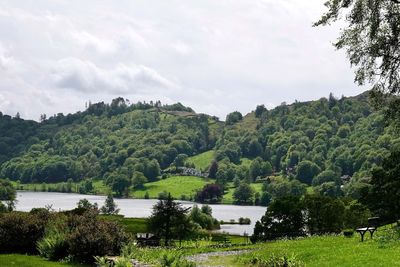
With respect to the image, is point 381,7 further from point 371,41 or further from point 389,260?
point 389,260

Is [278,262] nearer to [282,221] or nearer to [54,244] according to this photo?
[54,244]

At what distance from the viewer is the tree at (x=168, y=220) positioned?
73938mm

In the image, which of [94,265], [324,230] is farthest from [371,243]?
[324,230]

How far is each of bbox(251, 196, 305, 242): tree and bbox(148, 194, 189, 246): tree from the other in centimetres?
1096

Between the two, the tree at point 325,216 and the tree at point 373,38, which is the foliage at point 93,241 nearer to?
the tree at point 373,38

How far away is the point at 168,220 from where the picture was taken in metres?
74.6

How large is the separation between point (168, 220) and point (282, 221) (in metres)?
16.0

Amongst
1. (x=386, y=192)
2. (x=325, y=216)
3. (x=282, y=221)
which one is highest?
(x=386, y=192)

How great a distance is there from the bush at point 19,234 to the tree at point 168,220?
116 feet

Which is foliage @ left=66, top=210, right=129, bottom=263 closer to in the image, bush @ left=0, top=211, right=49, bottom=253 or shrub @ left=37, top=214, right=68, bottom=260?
shrub @ left=37, top=214, right=68, bottom=260

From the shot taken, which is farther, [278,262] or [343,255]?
[278,262]

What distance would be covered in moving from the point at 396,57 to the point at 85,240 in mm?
21869

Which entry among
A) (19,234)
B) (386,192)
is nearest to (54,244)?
(19,234)

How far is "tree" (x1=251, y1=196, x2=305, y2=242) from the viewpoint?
6994 centimetres
